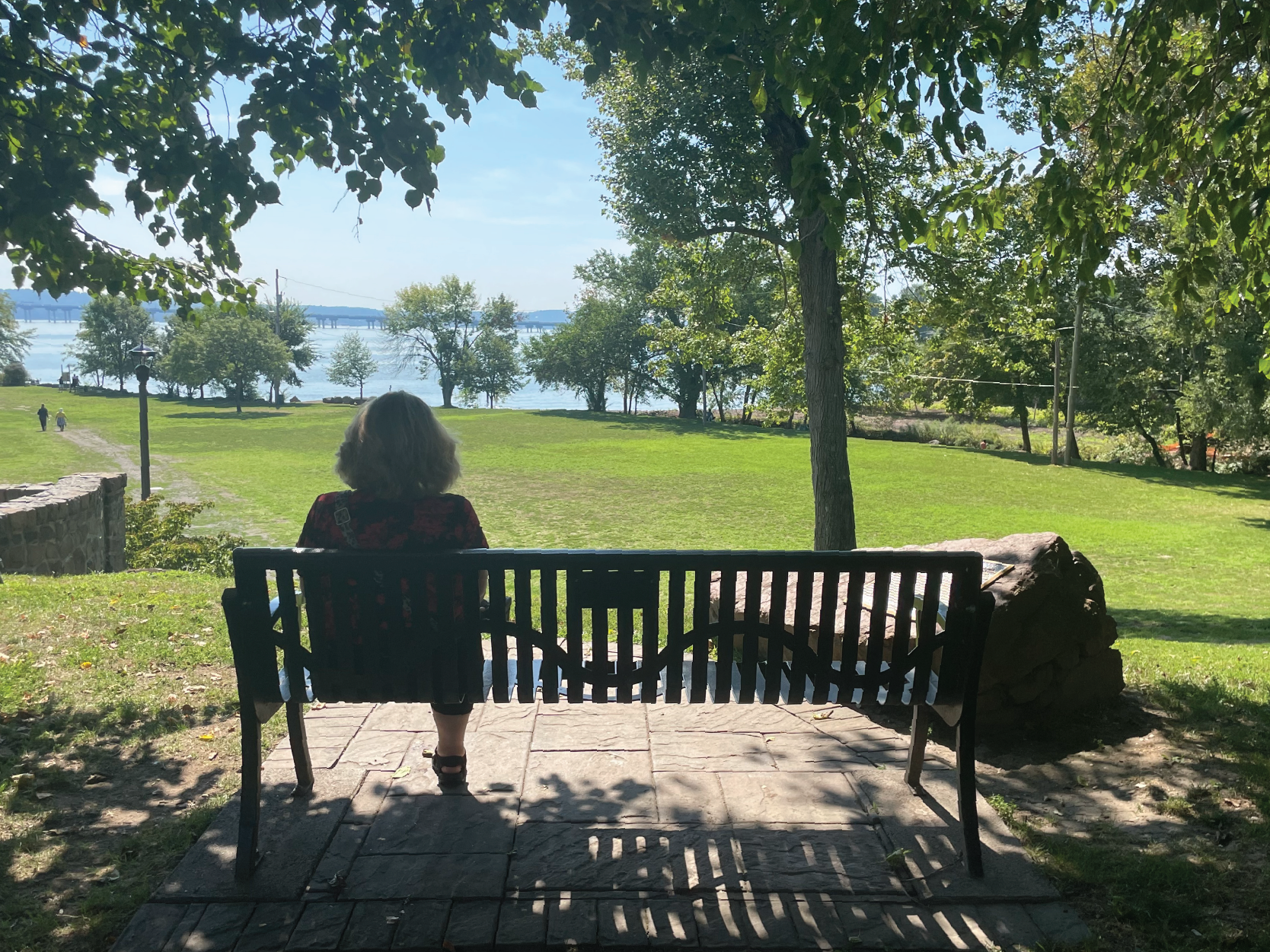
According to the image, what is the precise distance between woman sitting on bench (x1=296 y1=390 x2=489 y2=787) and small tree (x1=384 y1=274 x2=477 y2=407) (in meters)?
81.8

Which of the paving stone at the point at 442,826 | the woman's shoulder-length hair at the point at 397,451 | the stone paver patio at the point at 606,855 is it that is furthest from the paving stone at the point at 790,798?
the woman's shoulder-length hair at the point at 397,451

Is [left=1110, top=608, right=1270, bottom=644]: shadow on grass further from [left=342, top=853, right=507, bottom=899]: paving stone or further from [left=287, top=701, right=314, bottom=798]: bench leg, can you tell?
[left=287, top=701, right=314, bottom=798]: bench leg

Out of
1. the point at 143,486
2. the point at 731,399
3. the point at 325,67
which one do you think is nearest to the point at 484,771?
the point at 325,67

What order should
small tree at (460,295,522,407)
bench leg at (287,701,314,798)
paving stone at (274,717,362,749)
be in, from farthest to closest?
small tree at (460,295,522,407), paving stone at (274,717,362,749), bench leg at (287,701,314,798)

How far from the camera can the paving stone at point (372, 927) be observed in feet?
8.61

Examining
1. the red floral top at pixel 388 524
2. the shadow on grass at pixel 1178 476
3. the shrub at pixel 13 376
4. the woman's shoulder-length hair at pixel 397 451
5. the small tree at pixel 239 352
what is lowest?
the shadow on grass at pixel 1178 476

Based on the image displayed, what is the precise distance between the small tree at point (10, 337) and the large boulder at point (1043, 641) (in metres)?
83.5

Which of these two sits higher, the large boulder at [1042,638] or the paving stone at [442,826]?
the large boulder at [1042,638]

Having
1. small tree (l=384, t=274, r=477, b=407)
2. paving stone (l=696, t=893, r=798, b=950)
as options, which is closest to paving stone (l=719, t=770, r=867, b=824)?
paving stone (l=696, t=893, r=798, b=950)

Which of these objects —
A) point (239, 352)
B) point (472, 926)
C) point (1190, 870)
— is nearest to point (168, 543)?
point (472, 926)

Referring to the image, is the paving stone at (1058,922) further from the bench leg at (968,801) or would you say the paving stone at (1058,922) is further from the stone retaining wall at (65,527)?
the stone retaining wall at (65,527)

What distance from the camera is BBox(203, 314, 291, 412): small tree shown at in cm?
6862

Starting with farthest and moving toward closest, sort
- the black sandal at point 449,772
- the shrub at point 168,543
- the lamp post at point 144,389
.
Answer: the lamp post at point 144,389
the shrub at point 168,543
the black sandal at point 449,772

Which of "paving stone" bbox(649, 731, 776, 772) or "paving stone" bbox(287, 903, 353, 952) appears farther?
"paving stone" bbox(649, 731, 776, 772)
